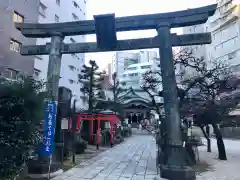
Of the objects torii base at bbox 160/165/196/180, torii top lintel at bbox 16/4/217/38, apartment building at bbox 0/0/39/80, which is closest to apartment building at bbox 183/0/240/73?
apartment building at bbox 0/0/39/80

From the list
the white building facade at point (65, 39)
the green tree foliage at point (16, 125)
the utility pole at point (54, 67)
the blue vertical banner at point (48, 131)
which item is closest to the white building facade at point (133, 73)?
the white building facade at point (65, 39)

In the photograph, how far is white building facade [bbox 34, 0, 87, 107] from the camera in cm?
2192

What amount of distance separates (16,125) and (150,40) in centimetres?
565

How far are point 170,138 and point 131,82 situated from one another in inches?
2663

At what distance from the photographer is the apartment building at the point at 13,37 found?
1623cm

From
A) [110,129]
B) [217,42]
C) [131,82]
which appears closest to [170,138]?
[110,129]

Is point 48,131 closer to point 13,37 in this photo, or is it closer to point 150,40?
point 150,40

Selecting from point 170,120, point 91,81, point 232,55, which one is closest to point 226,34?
point 232,55

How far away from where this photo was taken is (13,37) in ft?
56.6

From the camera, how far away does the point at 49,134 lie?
7.71 metres

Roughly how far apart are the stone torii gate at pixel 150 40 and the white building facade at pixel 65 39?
11.2 meters

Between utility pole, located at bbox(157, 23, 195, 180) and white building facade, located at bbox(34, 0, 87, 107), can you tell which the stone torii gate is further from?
white building facade, located at bbox(34, 0, 87, 107)

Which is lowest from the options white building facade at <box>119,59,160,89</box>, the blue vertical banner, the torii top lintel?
the blue vertical banner

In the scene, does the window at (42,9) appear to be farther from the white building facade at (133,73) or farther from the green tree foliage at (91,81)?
the white building facade at (133,73)
